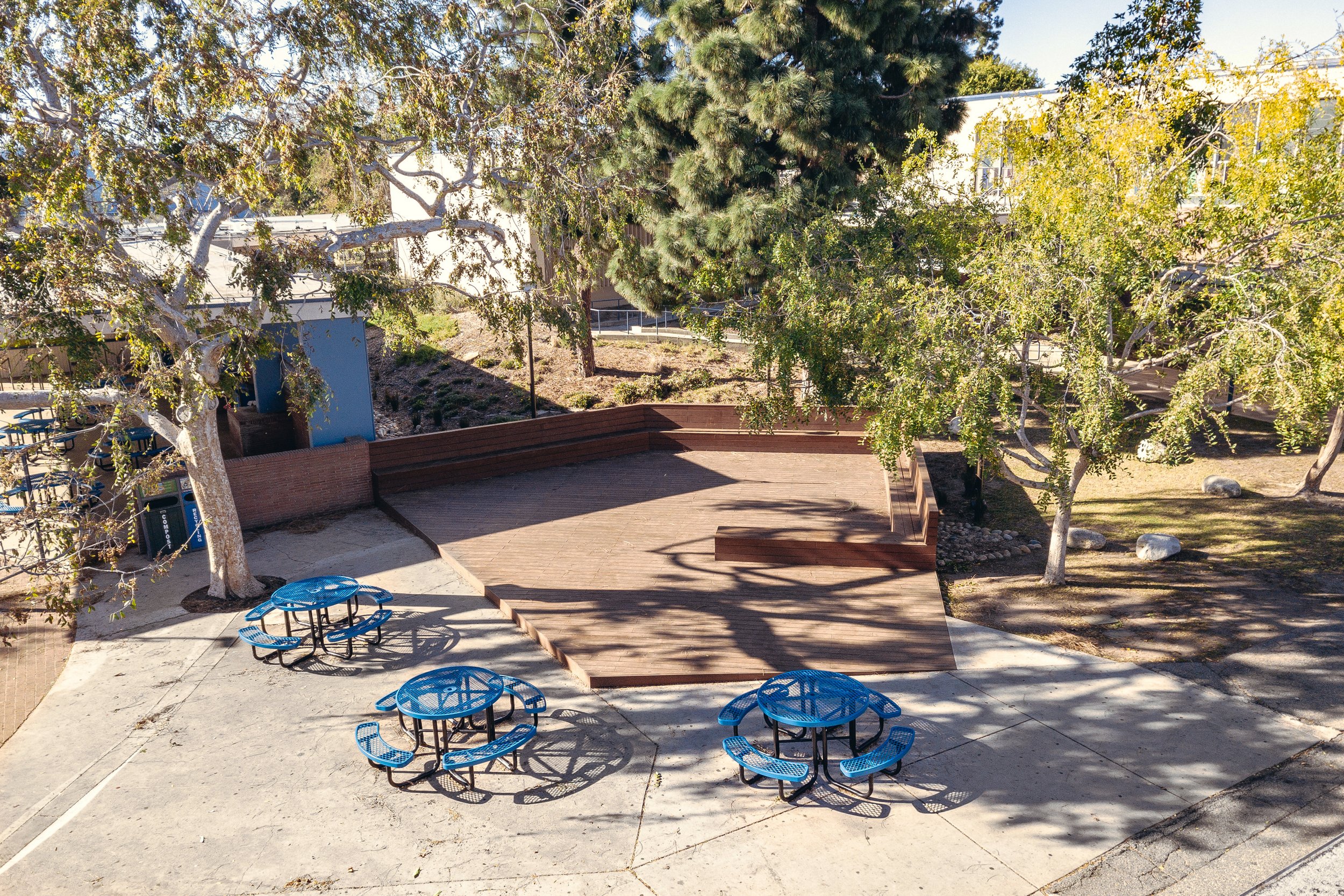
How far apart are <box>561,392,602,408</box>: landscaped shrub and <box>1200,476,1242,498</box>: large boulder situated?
43.2ft

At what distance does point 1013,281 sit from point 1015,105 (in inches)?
179

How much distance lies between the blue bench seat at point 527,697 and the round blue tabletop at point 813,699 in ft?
7.15

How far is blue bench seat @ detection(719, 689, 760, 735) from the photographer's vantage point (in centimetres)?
819

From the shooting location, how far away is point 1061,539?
39.3ft

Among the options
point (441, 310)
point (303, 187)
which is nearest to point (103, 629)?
point (303, 187)

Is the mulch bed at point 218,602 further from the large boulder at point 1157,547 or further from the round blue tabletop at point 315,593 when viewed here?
the large boulder at point 1157,547

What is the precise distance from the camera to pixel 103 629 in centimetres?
1116

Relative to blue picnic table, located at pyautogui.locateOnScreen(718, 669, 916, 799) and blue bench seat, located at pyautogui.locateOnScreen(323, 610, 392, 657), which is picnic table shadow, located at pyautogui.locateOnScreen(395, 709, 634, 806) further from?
blue bench seat, located at pyautogui.locateOnScreen(323, 610, 392, 657)

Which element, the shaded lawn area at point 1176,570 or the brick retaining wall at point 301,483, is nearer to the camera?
the shaded lawn area at point 1176,570

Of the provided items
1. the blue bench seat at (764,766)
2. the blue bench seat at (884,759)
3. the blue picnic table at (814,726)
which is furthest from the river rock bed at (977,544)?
the blue bench seat at (764,766)

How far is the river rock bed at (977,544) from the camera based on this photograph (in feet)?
45.2

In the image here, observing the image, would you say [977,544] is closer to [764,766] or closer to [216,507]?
[764,766]

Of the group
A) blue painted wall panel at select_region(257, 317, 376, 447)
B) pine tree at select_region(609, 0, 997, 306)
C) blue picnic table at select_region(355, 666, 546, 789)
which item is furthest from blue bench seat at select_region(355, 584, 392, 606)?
pine tree at select_region(609, 0, 997, 306)

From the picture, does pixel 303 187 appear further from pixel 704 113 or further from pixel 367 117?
pixel 704 113
